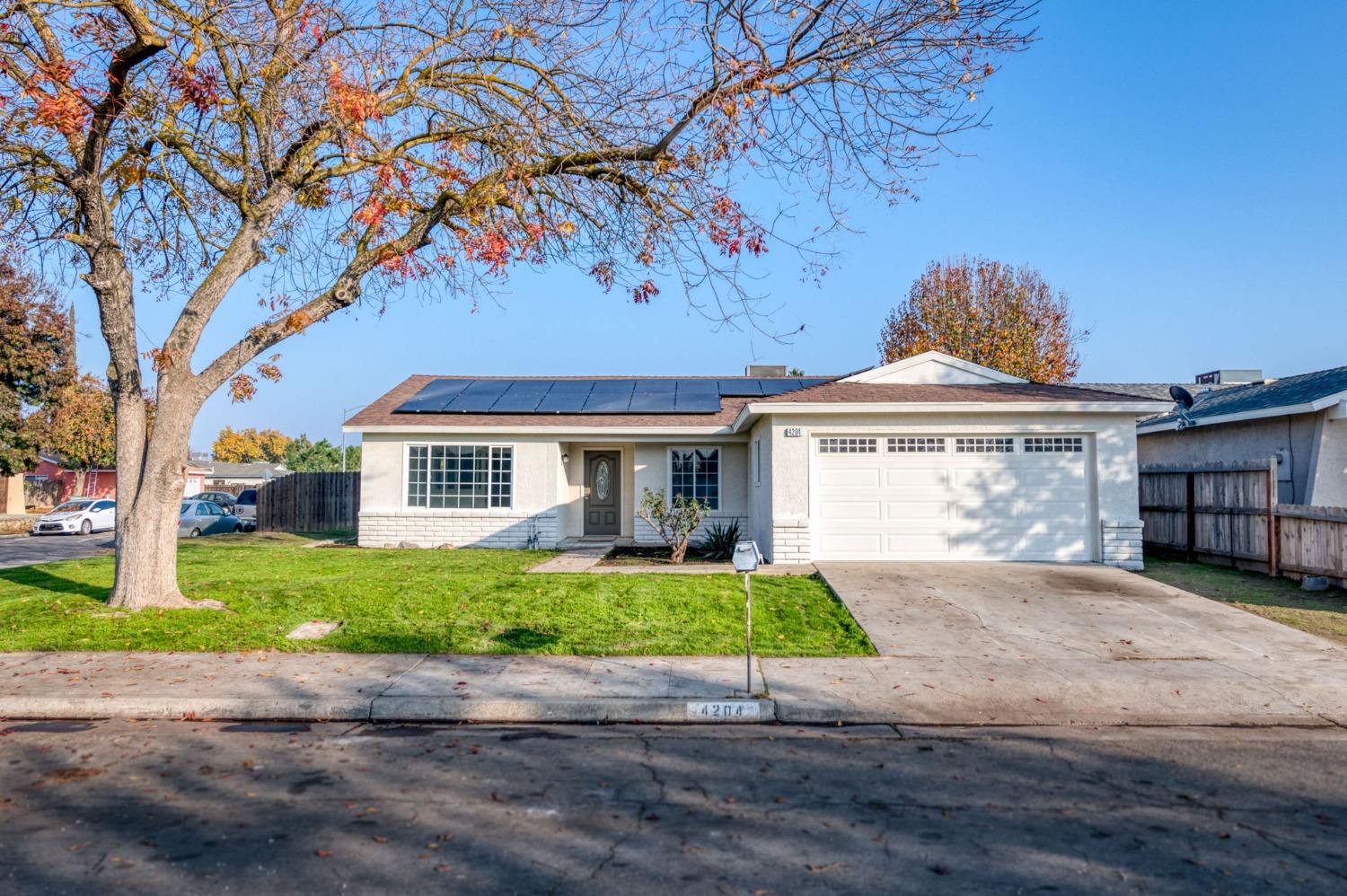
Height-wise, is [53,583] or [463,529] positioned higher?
[463,529]

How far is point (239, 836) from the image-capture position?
4035mm

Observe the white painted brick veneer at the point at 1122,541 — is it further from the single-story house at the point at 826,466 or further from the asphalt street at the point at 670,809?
the asphalt street at the point at 670,809

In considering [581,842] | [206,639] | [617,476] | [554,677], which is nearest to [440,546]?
[617,476]

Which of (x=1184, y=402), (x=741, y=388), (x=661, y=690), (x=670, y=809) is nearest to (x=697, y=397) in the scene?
(x=741, y=388)

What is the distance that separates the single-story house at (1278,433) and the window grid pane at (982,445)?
3.40 m

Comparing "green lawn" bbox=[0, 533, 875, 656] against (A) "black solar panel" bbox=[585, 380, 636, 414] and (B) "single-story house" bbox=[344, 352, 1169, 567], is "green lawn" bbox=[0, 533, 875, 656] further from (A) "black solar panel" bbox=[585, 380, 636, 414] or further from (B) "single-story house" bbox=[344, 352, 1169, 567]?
(A) "black solar panel" bbox=[585, 380, 636, 414]

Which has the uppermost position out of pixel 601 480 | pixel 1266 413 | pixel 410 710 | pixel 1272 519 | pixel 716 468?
pixel 1266 413

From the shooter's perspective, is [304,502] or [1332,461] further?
[304,502]

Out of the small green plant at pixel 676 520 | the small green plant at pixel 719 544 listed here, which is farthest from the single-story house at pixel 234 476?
the small green plant at pixel 676 520

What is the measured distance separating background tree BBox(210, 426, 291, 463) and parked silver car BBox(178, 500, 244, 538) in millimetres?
69550

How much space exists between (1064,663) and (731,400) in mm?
12981

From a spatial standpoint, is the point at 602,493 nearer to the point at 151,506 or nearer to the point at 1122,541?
the point at 1122,541

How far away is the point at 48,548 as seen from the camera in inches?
851

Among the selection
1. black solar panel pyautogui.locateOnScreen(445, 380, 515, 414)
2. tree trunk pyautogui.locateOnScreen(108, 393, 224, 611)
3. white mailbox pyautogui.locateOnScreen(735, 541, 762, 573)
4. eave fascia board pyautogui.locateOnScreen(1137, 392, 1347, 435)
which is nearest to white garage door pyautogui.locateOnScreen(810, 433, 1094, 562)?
eave fascia board pyautogui.locateOnScreen(1137, 392, 1347, 435)
